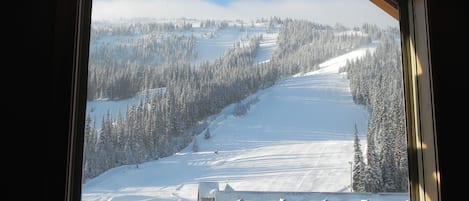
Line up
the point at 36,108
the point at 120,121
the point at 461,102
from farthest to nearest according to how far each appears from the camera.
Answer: the point at 461,102, the point at 120,121, the point at 36,108

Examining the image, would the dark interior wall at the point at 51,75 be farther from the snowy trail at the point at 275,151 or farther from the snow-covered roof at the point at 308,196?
the snow-covered roof at the point at 308,196

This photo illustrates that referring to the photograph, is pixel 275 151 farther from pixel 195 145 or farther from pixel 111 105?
pixel 111 105

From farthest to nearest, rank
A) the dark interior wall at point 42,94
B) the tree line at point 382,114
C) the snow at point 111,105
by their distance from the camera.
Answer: the tree line at point 382,114 → the snow at point 111,105 → the dark interior wall at point 42,94

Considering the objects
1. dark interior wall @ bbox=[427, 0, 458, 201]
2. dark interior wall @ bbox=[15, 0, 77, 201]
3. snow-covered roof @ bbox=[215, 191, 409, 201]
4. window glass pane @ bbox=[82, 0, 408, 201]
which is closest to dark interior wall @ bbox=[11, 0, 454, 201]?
dark interior wall @ bbox=[15, 0, 77, 201]

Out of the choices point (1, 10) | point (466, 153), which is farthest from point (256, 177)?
point (1, 10)

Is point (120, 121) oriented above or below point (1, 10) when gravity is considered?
below

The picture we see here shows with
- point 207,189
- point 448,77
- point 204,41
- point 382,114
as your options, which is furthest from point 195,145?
point 448,77

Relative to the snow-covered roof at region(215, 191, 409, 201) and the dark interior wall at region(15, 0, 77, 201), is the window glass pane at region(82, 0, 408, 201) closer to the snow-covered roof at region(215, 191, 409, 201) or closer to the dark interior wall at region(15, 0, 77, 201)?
the snow-covered roof at region(215, 191, 409, 201)

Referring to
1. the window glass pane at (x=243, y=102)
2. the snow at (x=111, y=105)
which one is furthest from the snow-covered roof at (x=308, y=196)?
the snow at (x=111, y=105)

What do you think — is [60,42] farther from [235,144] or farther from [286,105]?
[286,105]
